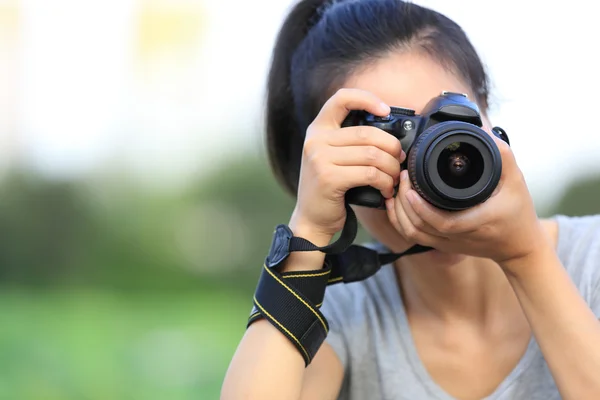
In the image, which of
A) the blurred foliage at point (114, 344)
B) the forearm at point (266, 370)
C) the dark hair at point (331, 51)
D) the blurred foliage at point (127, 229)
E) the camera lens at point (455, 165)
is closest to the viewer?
the camera lens at point (455, 165)

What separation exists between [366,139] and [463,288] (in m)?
0.27

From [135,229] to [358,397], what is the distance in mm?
4124

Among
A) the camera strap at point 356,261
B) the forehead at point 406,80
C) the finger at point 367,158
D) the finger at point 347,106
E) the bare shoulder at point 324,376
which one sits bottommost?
the bare shoulder at point 324,376

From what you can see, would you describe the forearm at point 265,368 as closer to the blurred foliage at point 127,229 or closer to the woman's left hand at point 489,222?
the woman's left hand at point 489,222

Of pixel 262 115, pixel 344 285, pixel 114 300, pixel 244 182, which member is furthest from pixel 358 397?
pixel 244 182

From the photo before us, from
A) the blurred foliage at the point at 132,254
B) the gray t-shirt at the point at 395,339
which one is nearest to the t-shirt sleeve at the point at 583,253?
the gray t-shirt at the point at 395,339

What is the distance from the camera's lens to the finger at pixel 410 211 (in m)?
0.79

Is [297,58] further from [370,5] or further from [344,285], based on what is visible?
[344,285]

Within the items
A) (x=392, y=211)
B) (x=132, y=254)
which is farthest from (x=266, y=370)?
(x=132, y=254)

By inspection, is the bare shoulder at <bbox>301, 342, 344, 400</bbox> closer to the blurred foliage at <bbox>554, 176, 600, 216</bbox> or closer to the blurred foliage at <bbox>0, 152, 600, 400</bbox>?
the blurred foliage at <bbox>0, 152, 600, 400</bbox>

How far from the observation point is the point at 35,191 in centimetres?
477

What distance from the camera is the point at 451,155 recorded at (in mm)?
769

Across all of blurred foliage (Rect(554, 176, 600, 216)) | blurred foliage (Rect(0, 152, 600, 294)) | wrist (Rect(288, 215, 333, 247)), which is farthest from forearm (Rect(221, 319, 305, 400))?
blurred foliage (Rect(0, 152, 600, 294))

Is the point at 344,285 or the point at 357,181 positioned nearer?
the point at 357,181
